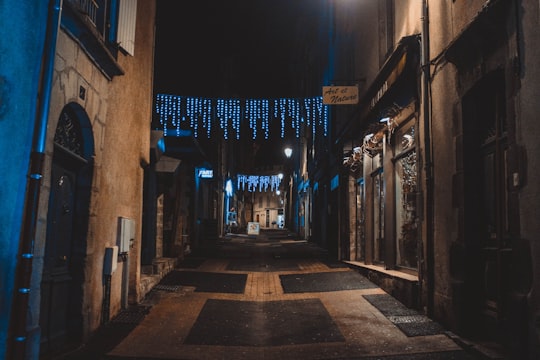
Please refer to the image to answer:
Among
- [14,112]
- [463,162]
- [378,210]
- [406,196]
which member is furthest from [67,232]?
[378,210]

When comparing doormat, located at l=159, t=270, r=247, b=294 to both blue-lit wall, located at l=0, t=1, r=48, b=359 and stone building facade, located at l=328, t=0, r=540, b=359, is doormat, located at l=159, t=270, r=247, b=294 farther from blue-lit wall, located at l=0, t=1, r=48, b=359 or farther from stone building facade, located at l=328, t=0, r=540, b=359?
blue-lit wall, located at l=0, t=1, r=48, b=359

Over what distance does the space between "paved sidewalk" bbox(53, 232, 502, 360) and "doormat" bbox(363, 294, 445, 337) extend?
1cm

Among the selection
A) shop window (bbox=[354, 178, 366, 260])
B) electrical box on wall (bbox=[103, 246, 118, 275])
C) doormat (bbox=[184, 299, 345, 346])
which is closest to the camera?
doormat (bbox=[184, 299, 345, 346])

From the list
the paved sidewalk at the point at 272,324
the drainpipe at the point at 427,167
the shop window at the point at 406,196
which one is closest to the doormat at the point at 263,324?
the paved sidewalk at the point at 272,324

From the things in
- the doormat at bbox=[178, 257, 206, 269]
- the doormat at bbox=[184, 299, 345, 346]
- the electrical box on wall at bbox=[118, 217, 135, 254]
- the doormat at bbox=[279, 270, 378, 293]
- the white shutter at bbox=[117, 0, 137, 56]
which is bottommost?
the doormat at bbox=[184, 299, 345, 346]

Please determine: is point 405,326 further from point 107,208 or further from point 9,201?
point 9,201

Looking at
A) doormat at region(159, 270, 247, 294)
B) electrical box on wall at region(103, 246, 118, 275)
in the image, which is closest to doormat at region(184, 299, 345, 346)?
doormat at region(159, 270, 247, 294)

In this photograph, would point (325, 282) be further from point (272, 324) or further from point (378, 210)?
point (272, 324)

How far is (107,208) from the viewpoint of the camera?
21.6ft

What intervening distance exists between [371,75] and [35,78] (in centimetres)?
883

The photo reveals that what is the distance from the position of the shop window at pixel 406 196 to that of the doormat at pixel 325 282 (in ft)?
3.64

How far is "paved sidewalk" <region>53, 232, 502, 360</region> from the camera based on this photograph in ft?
17.8

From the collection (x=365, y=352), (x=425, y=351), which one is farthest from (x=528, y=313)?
(x=365, y=352)

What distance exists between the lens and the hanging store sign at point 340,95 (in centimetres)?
1095
